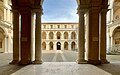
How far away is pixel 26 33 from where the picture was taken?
447 inches

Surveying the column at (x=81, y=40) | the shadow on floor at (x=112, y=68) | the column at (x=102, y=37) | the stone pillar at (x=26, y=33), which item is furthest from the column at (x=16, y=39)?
the column at (x=102, y=37)

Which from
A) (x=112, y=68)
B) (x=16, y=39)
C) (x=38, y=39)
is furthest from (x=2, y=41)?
(x=112, y=68)

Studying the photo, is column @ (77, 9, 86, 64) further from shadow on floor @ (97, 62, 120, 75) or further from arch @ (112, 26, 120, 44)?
arch @ (112, 26, 120, 44)

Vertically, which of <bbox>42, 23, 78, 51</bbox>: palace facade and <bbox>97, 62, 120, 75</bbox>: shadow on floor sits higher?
<bbox>42, 23, 78, 51</bbox>: palace facade

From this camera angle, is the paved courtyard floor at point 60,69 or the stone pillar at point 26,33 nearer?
the paved courtyard floor at point 60,69

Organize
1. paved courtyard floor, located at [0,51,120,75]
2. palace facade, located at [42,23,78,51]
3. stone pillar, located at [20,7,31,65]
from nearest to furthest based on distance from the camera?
1. paved courtyard floor, located at [0,51,120,75]
2. stone pillar, located at [20,7,31,65]
3. palace facade, located at [42,23,78,51]

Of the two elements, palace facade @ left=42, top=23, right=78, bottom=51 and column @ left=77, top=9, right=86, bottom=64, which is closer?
column @ left=77, top=9, right=86, bottom=64

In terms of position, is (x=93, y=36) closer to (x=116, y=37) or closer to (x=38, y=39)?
(x=38, y=39)

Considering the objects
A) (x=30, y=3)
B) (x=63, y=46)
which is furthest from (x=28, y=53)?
(x=63, y=46)

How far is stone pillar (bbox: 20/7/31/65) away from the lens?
11305 mm

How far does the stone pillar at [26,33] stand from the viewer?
11305mm

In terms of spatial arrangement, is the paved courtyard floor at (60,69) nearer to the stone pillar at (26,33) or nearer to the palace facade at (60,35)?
the stone pillar at (26,33)

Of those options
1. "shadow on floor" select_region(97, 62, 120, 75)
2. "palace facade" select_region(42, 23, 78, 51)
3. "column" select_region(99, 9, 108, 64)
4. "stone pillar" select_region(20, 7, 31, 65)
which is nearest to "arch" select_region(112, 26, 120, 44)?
"column" select_region(99, 9, 108, 64)

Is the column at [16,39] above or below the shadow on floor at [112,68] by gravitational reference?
above
